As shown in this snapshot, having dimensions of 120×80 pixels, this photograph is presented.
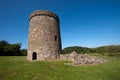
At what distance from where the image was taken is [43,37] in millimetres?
19672

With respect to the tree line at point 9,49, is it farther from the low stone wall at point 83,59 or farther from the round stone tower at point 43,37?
the low stone wall at point 83,59

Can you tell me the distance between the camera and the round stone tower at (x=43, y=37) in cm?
1941

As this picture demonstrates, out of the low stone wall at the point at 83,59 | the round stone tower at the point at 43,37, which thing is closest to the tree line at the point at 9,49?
the round stone tower at the point at 43,37

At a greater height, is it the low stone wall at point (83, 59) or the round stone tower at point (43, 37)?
the round stone tower at point (43, 37)

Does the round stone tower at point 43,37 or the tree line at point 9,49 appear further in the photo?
the tree line at point 9,49

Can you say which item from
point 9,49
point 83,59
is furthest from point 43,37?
point 9,49

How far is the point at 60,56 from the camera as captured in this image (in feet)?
67.3

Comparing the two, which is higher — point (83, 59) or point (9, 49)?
point (9, 49)

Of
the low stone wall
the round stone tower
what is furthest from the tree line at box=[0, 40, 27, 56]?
the low stone wall

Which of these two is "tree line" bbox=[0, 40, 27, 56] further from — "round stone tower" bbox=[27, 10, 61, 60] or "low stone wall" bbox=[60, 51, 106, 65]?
"low stone wall" bbox=[60, 51, 106, 65]

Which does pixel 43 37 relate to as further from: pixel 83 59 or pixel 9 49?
pixel 9 49

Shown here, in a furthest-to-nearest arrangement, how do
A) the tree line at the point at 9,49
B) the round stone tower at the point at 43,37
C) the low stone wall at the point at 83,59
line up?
the tree line at the point at 9,49 → the round stone tower at the point at 43,37 → the low stone wall at the point at 83,59

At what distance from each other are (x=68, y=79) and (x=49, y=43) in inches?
441

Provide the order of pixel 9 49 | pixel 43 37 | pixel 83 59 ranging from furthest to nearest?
pixel 9 49 → pixel 43 37 → pixel 83 59
